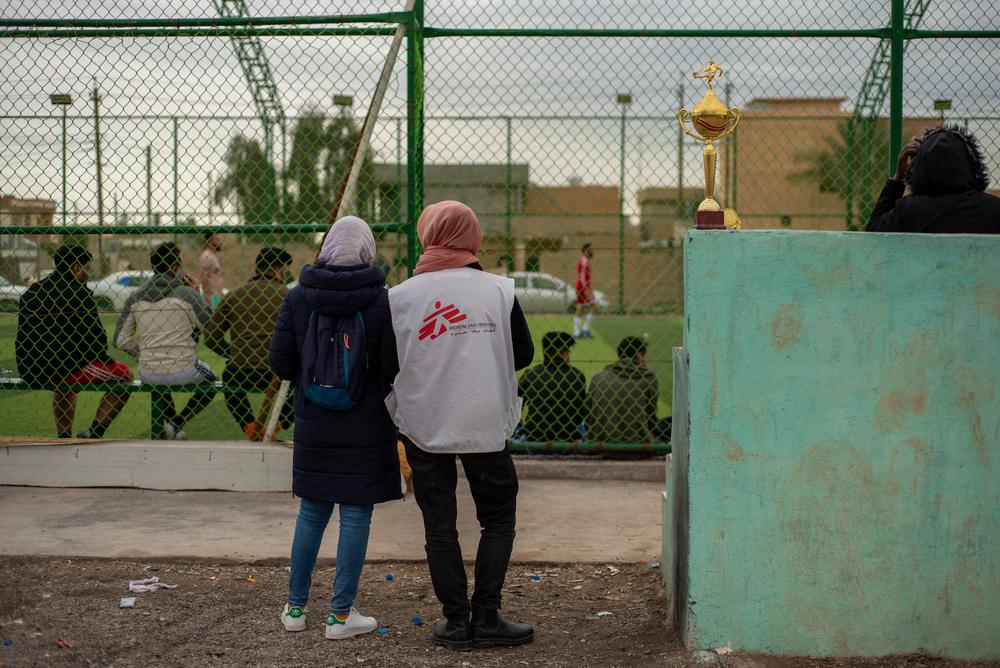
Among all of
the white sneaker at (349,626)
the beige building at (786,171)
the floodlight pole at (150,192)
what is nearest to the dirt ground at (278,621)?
the white sneaker at (349,626)

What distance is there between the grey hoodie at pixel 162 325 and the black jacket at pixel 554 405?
240 centimetres

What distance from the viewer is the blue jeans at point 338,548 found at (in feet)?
12.9

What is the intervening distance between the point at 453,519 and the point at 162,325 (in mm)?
3981

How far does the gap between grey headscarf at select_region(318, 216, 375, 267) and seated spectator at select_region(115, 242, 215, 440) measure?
3.35 m

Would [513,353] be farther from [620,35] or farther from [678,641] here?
[620,35]

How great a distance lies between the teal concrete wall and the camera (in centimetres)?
346

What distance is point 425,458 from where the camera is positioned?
384cm

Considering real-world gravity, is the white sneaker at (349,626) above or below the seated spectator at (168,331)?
below

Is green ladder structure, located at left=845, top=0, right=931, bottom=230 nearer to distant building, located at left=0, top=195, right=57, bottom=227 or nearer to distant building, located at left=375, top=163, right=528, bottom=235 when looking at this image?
distant building, located at left=0, top=195, right=57, bottom=227

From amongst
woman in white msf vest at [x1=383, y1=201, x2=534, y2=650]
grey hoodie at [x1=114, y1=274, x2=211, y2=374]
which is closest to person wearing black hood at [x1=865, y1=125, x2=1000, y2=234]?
woman in white msf vest at [x1=383, y1=201, x2=534, y2=650]

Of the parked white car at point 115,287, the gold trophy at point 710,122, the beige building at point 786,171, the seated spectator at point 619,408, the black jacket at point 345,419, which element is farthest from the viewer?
the beige building at point 786,171

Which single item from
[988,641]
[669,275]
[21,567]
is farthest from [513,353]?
[669,275]

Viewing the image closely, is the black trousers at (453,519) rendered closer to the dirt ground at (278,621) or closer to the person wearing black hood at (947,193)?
the dirt ground at (278,621)

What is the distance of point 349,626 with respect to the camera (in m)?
3.96
